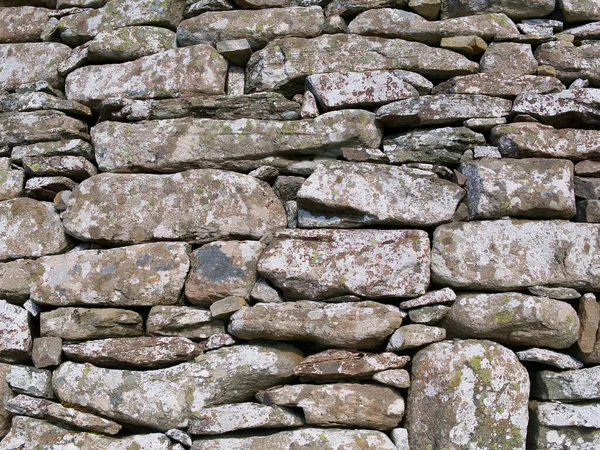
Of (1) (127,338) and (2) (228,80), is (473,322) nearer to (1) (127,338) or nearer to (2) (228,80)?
(1) (127,338)

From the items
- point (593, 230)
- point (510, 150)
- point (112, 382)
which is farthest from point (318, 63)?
point (112, 382)

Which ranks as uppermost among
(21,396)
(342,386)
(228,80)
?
(228,80)

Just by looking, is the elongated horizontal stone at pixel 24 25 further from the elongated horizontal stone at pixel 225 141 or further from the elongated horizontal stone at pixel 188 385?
the elongated horizontal stone at pixel 188 385

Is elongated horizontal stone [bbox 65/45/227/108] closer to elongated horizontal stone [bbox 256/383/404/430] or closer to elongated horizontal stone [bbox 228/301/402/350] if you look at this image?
elongated horizontal stone [bbox 228/301/402/350]

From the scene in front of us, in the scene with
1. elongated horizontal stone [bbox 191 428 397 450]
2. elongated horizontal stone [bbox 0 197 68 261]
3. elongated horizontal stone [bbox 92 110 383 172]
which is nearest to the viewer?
elongated horizontal stone [bbox 191 428 397 450]

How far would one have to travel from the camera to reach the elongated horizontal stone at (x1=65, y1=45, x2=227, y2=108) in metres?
4.57

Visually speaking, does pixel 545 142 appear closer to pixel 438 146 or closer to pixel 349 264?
pixel 438 146

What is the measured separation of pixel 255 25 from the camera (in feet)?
15.3

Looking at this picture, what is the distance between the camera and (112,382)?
3.80m

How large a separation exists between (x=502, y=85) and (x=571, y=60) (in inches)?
24.6

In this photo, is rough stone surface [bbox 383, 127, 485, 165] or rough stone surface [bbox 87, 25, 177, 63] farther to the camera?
rough stone surface [bbox 87, 25, 177, 63]

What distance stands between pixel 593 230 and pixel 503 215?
1.89 ft

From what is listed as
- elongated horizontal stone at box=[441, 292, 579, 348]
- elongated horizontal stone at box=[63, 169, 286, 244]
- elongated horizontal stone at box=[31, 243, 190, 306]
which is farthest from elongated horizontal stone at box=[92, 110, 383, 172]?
elongated horizontal stone at box=[441, 292, 579, 348]

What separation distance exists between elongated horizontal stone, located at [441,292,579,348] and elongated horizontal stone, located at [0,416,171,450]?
205 cm
